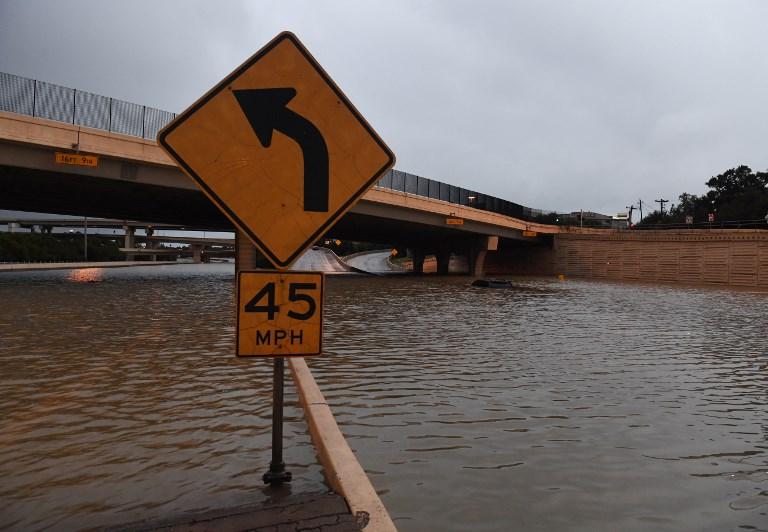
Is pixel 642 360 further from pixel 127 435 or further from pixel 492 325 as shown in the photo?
pixel 127 435

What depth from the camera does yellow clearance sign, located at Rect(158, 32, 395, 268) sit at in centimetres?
340

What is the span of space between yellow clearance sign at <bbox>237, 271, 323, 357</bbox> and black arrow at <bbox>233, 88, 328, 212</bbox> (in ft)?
1.66

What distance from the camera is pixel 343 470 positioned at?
3928mm

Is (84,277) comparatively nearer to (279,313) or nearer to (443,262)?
(443,262)

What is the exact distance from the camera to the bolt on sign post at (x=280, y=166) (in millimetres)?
3414

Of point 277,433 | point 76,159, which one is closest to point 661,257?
point 76,159

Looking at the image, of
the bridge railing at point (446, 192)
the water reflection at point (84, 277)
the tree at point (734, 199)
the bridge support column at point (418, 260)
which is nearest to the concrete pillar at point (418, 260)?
the bridge support column at point (418, 260)

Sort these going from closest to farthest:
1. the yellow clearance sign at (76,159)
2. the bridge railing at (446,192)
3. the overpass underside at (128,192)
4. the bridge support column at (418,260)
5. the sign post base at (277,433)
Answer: the sign post base at (277,433) < the overpass underside at (128,192) < the yellow clearance sign at (76,159) < the bridge railing at (446,192) < the bridge support column at (418,260)

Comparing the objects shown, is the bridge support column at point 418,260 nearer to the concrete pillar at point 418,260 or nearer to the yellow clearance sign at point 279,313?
the concrete pillar at point 418,260

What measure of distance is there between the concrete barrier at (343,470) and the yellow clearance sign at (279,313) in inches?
37.6

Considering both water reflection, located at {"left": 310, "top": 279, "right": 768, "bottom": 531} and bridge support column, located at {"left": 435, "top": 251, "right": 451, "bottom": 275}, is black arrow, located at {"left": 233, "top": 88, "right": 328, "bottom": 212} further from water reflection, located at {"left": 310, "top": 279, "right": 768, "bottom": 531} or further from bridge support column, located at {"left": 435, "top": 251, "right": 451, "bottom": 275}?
bridge support column, located at {"left": 435, "top": 251, "right": 451, "bottom": 275}

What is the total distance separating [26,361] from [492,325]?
34.5ft

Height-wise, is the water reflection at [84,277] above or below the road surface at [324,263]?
below

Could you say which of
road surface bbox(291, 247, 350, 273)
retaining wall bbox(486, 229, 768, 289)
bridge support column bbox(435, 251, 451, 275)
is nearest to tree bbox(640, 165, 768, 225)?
retaining wall bbox(486, 229, 768, 289)
